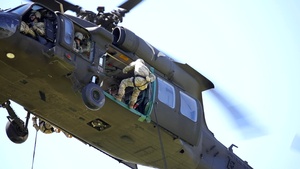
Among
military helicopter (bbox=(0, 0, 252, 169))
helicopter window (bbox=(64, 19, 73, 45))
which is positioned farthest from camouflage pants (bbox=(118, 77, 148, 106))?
helicopter window (bbox=(64, 19, 73, 45))

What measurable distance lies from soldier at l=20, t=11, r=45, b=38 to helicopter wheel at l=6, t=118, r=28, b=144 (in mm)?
2487

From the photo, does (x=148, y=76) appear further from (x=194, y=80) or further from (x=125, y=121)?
(x=194, y=80)

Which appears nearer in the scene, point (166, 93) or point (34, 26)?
point (34, 26)

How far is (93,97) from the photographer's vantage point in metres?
12.1

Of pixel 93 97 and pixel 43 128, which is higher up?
pixel 43 128

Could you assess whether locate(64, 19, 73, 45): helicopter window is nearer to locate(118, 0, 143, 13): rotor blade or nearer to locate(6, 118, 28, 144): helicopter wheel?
locate(118, 0, 143, 13): rotor blade

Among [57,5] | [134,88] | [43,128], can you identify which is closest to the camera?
[134,88]

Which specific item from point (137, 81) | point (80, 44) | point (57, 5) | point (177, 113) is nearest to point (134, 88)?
point (137, 81)

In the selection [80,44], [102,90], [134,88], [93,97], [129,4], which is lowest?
[93,97]

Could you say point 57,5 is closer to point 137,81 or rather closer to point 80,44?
point 80,44

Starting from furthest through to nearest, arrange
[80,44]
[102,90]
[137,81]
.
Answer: [137,81] < [80,44] < [102,90]

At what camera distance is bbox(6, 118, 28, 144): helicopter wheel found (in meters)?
13.8

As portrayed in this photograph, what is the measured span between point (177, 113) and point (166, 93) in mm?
514

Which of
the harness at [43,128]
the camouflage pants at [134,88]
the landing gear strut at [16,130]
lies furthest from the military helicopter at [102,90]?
the harness at [43,128]
